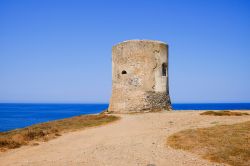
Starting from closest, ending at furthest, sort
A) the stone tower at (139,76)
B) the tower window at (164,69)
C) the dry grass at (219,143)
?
the dry grass at (219,143) → the stone tower at (139,76) → the tower window at (164,69)

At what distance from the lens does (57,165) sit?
384 inches

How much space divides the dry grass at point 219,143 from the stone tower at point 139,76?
406 inches

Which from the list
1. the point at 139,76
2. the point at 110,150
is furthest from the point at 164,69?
the point at 110,150

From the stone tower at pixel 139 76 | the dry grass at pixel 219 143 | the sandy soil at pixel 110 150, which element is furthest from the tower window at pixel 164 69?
the dry grass at pixel 219 143

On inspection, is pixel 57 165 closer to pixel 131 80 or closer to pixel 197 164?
pixel 197 164

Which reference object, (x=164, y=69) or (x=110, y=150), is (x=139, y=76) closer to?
(x=164, y=69)

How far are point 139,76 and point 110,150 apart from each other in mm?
13444

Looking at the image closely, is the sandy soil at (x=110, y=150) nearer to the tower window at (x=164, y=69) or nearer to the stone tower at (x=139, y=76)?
the stone tower at (x=139, y=76)

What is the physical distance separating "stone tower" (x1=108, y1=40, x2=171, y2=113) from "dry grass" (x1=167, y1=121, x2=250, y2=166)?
10318 mm

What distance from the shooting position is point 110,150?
1165 centimetres

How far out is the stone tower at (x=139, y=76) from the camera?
24.6m

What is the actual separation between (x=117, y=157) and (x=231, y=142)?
4.55m

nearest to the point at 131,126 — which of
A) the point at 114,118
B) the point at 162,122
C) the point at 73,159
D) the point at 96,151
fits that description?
the point at 162,122

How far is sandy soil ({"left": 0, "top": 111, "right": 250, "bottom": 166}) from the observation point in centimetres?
1005
